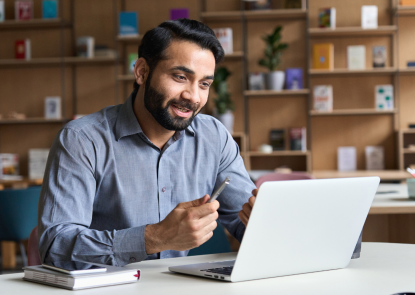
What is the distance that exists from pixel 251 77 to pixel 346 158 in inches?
48.2

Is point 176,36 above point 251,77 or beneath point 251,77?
beneath

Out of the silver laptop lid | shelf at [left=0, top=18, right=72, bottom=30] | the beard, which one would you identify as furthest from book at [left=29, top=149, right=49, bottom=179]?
the silver laptop lid

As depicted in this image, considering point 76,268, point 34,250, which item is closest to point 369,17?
point 34,250

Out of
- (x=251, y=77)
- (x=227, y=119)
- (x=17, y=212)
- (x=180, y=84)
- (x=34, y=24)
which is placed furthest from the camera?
(x=34, y=24)

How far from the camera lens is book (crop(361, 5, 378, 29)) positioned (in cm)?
468

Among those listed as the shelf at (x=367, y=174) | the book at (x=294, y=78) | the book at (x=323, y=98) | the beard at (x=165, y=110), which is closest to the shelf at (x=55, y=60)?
the book at (x=294, y=78)

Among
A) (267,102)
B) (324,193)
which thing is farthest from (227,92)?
(324,193)

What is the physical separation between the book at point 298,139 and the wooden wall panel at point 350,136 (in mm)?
207

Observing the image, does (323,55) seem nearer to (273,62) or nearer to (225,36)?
(273,62)

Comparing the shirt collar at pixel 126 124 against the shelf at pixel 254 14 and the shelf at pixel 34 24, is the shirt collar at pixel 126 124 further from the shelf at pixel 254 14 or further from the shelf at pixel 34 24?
the shelf at pixel 34 24

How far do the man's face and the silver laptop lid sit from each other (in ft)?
2.04

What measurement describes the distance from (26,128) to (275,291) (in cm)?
474

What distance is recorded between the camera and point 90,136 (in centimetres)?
144

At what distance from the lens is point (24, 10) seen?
5070mm
